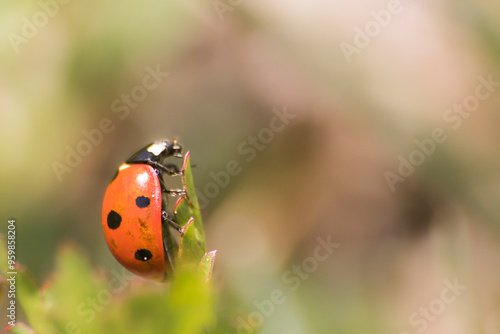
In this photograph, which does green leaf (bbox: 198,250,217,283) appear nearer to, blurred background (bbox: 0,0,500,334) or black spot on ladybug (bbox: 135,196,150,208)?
black spot on ladybug (bbox: 135,196,150,208)

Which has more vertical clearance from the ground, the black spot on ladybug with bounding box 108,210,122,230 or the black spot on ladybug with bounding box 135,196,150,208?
the black spot on ladybug with bounding box 135,196,150,208

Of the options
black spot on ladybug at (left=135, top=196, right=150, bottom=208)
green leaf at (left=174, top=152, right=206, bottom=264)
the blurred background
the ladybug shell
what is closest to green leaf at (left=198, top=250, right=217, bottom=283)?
green leaf at (left=174, top=152, right=206, bottom=264)

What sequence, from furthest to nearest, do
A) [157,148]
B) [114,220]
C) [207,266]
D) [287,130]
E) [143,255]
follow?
[287,130], [157,148], [114,220], [143,255], [207,266]

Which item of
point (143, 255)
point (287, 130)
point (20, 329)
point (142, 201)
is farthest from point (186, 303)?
point (287, 130)

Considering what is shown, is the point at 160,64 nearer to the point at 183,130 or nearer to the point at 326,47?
the point at 183,130

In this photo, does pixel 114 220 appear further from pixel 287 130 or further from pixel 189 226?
pixel 287 130

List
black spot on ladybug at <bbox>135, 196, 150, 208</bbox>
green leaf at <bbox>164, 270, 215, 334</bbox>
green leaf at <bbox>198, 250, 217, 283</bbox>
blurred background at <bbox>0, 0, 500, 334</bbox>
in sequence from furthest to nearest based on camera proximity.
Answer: blurred background at <bbox>0, 0, 500, 334</bbox>, black spot on ladybug at <bbox>135, 196, 150, 208</bbox>, green leaf at <bbox>198, 250, 217, 283</bbox>, green leaf at <bbox>164, 270, 215, 334</bbox>
